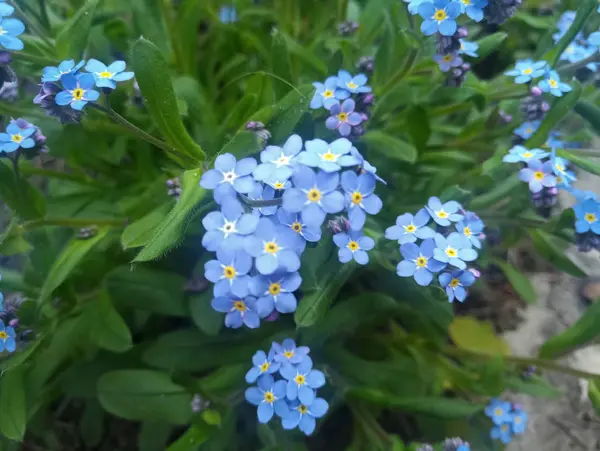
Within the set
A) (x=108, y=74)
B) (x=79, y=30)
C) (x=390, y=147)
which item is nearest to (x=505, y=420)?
(x=390, y=147)

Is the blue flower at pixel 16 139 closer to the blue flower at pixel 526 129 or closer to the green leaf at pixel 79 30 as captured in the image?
the green leaf at pixel 79 30

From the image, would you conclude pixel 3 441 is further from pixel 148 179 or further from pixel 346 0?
pixel 346 0

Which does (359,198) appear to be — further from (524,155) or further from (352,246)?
(524,155)

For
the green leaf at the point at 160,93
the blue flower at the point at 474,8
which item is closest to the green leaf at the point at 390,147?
the blue flower at the point at 474,8

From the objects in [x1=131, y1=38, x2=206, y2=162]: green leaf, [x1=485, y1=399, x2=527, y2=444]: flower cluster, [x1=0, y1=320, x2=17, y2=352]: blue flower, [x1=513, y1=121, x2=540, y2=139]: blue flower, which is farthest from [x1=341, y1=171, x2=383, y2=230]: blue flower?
[x1=485, y1=399, x2=527, y2=444]: flower cluster

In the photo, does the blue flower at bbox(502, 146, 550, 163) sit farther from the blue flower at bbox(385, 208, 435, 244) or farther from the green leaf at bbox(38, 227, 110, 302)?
the green leaf at bbox(38, 227, 110, 302)

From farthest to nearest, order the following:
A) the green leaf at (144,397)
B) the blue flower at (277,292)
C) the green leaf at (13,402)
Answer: the green leaf at (144,397), the green leaf at (13,402), the blue flower at (277,292)
